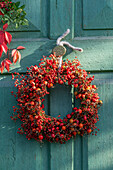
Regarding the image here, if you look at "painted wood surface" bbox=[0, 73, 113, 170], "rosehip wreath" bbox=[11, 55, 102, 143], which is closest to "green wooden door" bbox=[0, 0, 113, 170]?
"painted wood surface" bbox=[0, 73, 113, 170]

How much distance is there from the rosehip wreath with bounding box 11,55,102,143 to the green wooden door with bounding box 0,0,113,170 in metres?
0.10

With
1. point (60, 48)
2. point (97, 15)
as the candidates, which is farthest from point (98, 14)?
point (60, 48)

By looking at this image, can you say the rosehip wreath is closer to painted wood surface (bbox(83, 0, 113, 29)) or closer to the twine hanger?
the twine hanger

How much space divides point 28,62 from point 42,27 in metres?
0.30

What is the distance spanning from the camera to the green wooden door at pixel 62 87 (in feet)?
6.62

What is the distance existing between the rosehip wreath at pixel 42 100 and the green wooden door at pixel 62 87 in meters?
0.10

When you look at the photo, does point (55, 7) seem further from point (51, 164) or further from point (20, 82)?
point (51, 164)

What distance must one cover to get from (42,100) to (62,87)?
202mm

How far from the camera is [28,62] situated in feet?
6.80

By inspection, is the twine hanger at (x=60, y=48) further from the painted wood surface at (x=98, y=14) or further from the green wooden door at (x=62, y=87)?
the painted wood surface at (x=98, y=14)

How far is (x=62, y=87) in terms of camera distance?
6.70 feet

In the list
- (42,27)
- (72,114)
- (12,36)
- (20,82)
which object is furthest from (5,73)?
(72,114)

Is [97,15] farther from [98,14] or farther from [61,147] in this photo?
[61,147]

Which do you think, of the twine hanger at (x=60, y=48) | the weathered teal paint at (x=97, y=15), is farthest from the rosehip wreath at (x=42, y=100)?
the weathered teal paint at (x=97, y=15)
